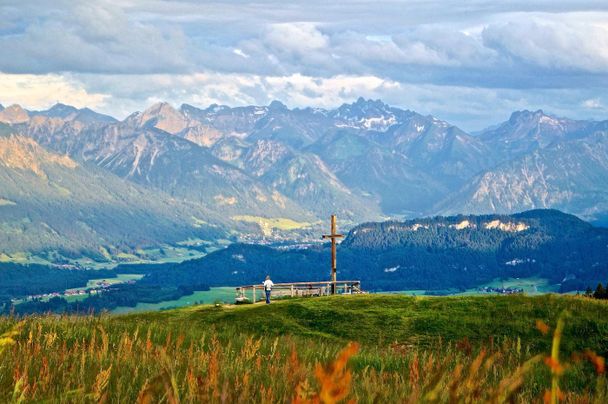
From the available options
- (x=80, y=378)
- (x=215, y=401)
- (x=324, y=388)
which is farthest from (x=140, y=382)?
(x=324, y=388)

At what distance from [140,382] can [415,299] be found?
37893 mm

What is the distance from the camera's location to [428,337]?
39031mm

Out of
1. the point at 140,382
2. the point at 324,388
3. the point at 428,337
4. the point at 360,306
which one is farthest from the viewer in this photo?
the point at 360,306

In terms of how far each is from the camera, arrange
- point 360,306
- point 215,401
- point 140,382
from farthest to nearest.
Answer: point 360,306 → point 140,382 → point 215,401

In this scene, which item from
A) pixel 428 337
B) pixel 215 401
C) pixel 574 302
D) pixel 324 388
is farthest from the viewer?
pixel 574 302

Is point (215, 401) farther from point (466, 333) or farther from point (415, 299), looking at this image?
point (415, 299)

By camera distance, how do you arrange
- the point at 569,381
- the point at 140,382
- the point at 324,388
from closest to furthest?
1. the point at 324,388
2. the point at 140,382
3. the point at 569,381

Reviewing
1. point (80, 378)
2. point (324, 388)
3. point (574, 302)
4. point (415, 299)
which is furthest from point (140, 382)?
point (415, 299)

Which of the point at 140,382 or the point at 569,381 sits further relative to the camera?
the point at 569,381

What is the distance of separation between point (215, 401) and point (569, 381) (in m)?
14.9

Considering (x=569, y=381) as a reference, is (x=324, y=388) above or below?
above

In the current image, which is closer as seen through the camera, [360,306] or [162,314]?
[360,306]

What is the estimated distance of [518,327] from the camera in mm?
39531

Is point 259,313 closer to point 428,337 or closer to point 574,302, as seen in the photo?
point 428,337
